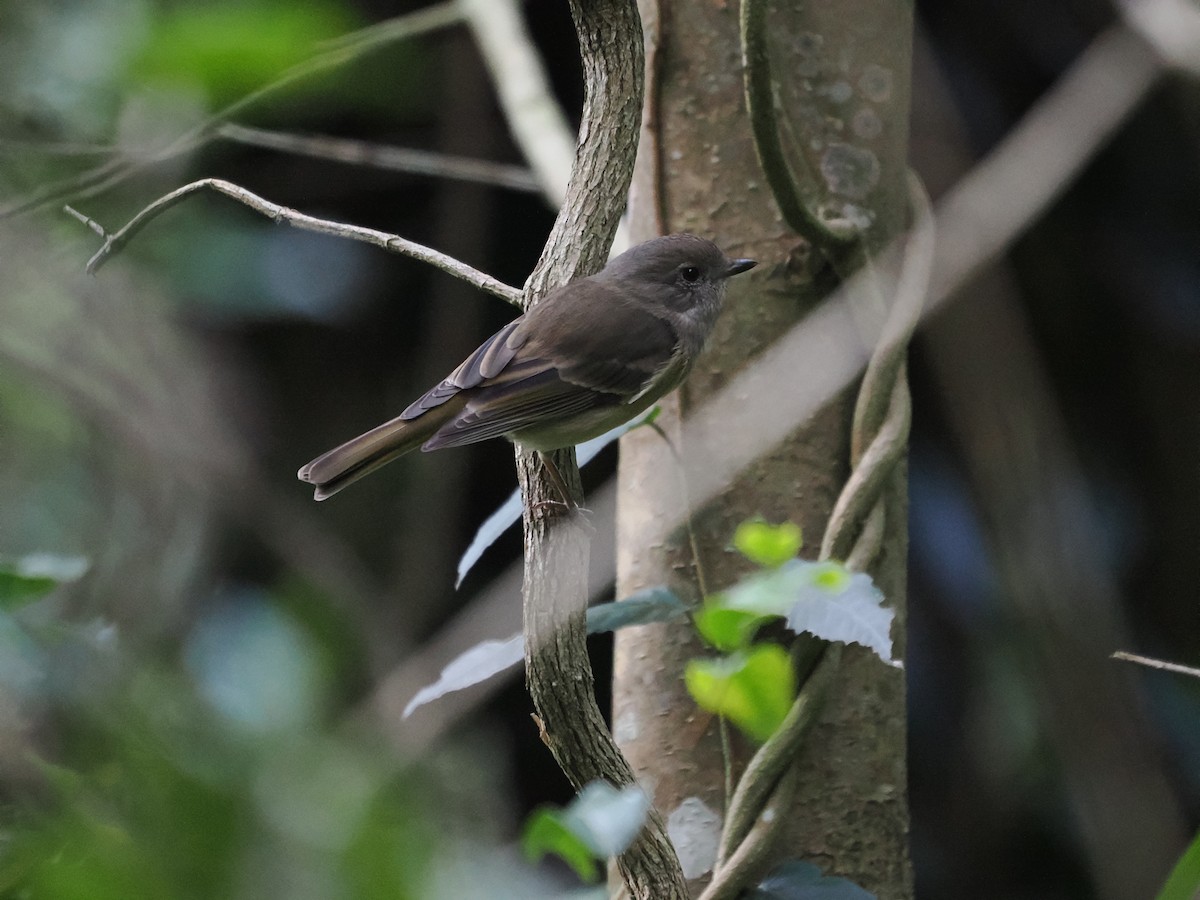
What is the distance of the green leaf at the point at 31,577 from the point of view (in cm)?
192

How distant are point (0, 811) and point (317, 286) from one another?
400 cm

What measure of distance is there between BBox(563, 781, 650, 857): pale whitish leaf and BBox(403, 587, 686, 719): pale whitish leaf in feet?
2.45

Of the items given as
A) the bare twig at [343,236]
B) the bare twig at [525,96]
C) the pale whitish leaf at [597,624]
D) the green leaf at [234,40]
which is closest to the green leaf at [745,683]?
the pale whitish leaf at [597,624]

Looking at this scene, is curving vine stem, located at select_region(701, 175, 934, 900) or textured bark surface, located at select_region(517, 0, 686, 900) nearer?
textured bark surface, located at select_region(517, 0, 686, 900)

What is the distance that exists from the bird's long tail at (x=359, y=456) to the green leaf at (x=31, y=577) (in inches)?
19.2

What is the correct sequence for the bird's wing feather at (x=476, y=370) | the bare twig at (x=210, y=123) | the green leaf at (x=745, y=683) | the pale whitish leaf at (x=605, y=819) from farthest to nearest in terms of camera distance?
the bird's wing feather at (x=476, y=370) → the bare twig at (x=210, y=123) → the green leaf at (x=745, y=683) → the pale whitish leaf at (x=605, y=819)

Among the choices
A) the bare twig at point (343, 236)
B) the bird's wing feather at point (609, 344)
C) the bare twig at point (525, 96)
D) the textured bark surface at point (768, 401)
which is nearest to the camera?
the bare twig at point (343, 236)

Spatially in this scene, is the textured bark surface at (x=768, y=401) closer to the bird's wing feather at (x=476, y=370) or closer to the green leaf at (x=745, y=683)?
the bird's wing feather at (x=476, y=370)

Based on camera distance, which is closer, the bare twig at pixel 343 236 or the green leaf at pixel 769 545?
the green leaf at pixel 769 545

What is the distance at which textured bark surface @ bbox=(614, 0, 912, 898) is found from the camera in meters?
2.24

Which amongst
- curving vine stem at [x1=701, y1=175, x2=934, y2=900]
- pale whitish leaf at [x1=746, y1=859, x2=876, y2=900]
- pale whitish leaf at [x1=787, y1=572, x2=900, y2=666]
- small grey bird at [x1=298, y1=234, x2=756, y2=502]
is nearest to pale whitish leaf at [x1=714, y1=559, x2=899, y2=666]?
pale whitish leaf at [x1=787, y1=572, x2=900, y2=666]

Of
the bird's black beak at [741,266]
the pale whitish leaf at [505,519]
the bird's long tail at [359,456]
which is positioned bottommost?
the bird's long tail at [359,456]

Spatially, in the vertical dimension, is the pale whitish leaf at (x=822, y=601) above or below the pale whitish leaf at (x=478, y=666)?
above

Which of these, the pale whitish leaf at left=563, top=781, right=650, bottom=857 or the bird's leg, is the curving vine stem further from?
the pale whitish leaf at left=563, top=781, right=650, bottom=857
